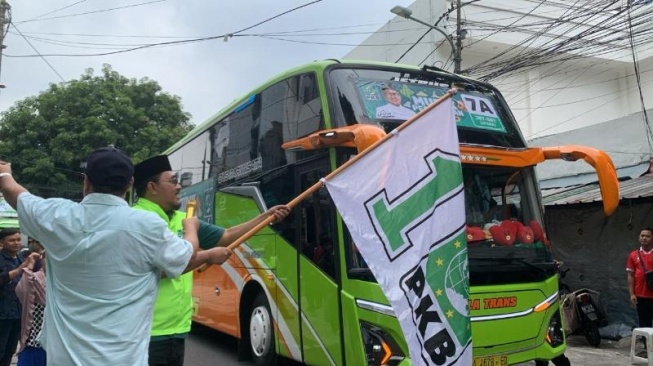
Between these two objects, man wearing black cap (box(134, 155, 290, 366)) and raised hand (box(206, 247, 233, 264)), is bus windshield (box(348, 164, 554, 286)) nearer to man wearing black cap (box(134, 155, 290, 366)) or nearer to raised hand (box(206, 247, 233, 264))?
man wearing black cap (box(134, 155, 290, 366))

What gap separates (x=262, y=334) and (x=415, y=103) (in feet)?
10.6

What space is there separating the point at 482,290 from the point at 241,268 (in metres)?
3.38

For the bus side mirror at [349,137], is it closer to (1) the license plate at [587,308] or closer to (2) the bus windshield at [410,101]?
(2) the bus windshield at [410,101]

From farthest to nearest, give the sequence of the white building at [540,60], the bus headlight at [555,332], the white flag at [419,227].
→ 1. the white building at [540,60]
2. the bus headlight at [555,332]
3. the white flag at [419,227]

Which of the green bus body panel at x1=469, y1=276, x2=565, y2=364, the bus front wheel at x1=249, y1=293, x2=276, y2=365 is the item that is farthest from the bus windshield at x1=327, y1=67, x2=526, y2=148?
the bus front wheel at x1=249, y1=293, x2=276, y2=365

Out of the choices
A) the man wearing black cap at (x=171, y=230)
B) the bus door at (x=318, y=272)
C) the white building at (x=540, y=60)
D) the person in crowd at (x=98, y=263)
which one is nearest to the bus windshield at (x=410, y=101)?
the bus door at (x=318, y=272)

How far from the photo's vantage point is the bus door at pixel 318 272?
17.4 ft

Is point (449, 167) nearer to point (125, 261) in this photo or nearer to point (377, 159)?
point (377, 159)

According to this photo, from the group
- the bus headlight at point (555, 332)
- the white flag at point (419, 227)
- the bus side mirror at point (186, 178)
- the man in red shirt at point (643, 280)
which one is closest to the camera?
the white flag at point (419, 227)

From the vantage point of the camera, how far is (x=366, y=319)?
16.1ft

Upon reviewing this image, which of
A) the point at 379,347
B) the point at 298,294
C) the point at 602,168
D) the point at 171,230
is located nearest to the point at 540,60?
the point at 602,168

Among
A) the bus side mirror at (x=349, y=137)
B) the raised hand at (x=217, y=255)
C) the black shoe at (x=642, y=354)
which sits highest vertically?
the bus side mirror at (x=349, y=137)

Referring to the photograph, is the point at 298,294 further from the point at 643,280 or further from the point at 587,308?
the point at 587,308

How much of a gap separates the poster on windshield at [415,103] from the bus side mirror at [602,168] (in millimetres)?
645
